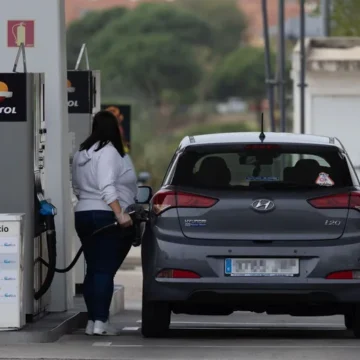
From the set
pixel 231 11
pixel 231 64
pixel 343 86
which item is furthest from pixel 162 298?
pixel 231 11

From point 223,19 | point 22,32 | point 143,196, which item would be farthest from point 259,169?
point 223,19

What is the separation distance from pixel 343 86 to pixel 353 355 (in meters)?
20.0

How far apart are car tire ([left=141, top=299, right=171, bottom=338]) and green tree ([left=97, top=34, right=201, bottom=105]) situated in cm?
10229

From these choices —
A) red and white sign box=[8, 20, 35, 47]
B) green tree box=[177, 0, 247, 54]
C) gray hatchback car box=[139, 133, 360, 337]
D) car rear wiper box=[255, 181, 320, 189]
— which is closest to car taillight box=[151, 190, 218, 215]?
gray hatchback car box=[139, 133, 360, 337]

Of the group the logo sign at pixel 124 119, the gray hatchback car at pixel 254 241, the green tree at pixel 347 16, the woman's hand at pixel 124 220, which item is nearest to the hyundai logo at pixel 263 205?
the gray hatchback car at pixel 254 241

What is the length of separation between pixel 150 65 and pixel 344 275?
104902 millimetres

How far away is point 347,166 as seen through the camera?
11.4 m

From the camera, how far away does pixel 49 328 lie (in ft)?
37.7

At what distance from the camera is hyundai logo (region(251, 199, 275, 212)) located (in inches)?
432

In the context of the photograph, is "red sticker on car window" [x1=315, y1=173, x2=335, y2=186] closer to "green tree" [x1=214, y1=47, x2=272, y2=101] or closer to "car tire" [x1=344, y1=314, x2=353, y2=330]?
"car tire" [x1=344, y1=314, x2=353, y2=330]

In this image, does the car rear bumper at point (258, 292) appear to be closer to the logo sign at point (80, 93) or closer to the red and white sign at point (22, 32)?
the red and white sign at point (22, 32)

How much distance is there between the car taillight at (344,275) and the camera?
1098 centimetres

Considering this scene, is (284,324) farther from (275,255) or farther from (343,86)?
(343,86)

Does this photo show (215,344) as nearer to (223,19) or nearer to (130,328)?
(130,328)
